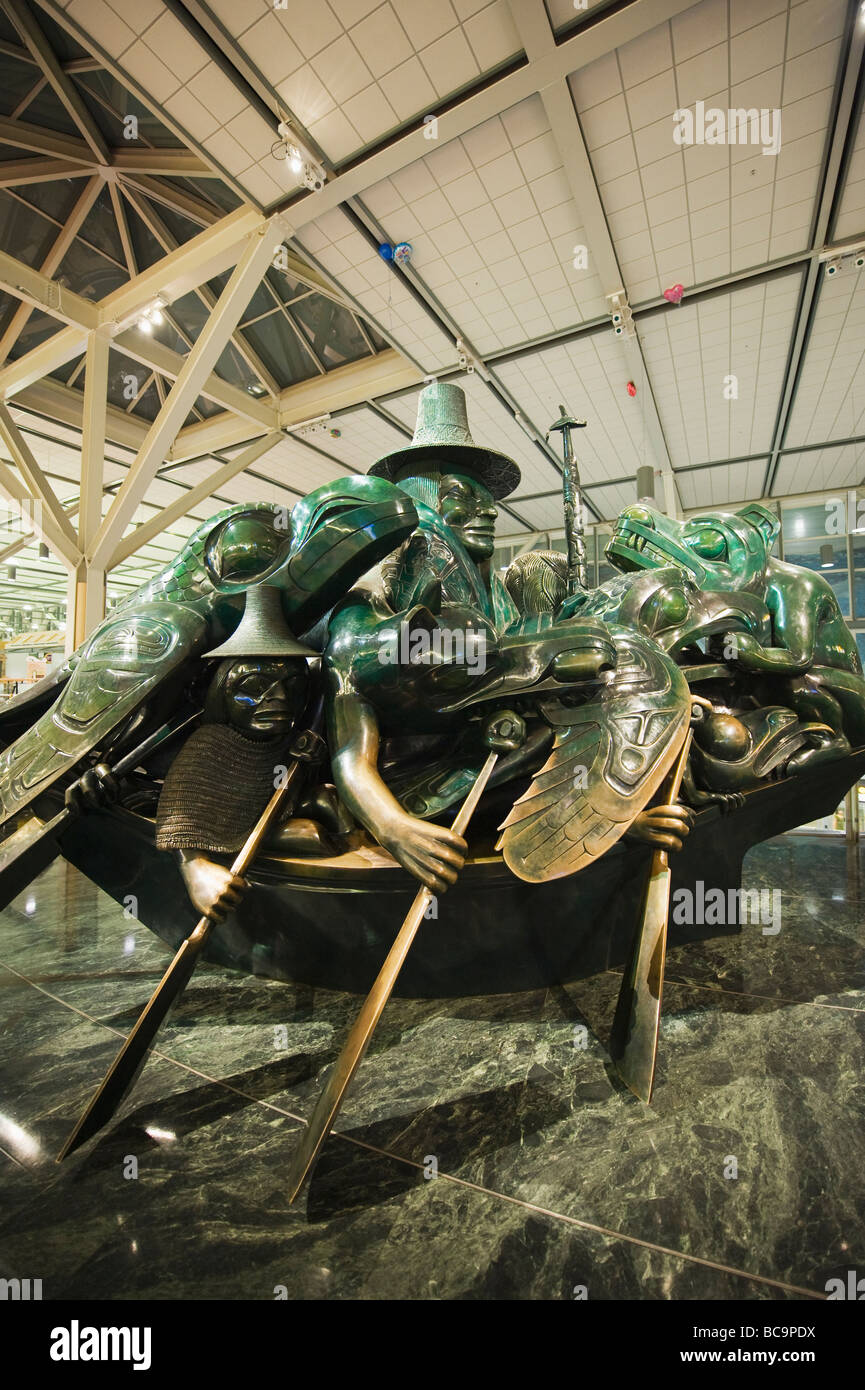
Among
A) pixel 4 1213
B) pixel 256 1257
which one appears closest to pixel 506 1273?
pixel 256 1257

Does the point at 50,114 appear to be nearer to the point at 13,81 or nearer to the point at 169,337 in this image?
the point at 13,81

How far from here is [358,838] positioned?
178 centimetres

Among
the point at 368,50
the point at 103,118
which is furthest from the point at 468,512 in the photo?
the point at 103,118

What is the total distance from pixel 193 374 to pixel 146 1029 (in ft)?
15.7

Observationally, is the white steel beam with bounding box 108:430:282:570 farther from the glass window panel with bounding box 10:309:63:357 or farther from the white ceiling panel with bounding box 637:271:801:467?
the white ceiling panel with bounding box 637:271:801:467

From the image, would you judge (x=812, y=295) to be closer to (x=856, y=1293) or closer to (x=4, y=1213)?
(x=856, y=1293)

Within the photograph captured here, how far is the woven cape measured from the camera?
1.66 m

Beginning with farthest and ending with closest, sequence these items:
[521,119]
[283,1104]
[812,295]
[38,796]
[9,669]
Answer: [9,669] → [812,295] → [521,119] → [38,796] → [283,1104]

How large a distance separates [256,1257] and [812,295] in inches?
240

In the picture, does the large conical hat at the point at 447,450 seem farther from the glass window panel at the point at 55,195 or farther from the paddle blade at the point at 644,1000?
the glass window panel at the point at 55,195

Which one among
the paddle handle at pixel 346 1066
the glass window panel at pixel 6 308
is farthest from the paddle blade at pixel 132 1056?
the glass window panel at pixel 6 308

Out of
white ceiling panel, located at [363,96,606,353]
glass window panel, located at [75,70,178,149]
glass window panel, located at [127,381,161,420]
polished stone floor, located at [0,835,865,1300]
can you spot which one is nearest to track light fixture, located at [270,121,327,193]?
white ceiling panel, located at [363,96,606,353]

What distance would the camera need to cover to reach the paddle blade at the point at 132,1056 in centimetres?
122

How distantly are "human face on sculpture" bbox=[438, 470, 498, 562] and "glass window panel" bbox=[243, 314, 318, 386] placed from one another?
199 inches
